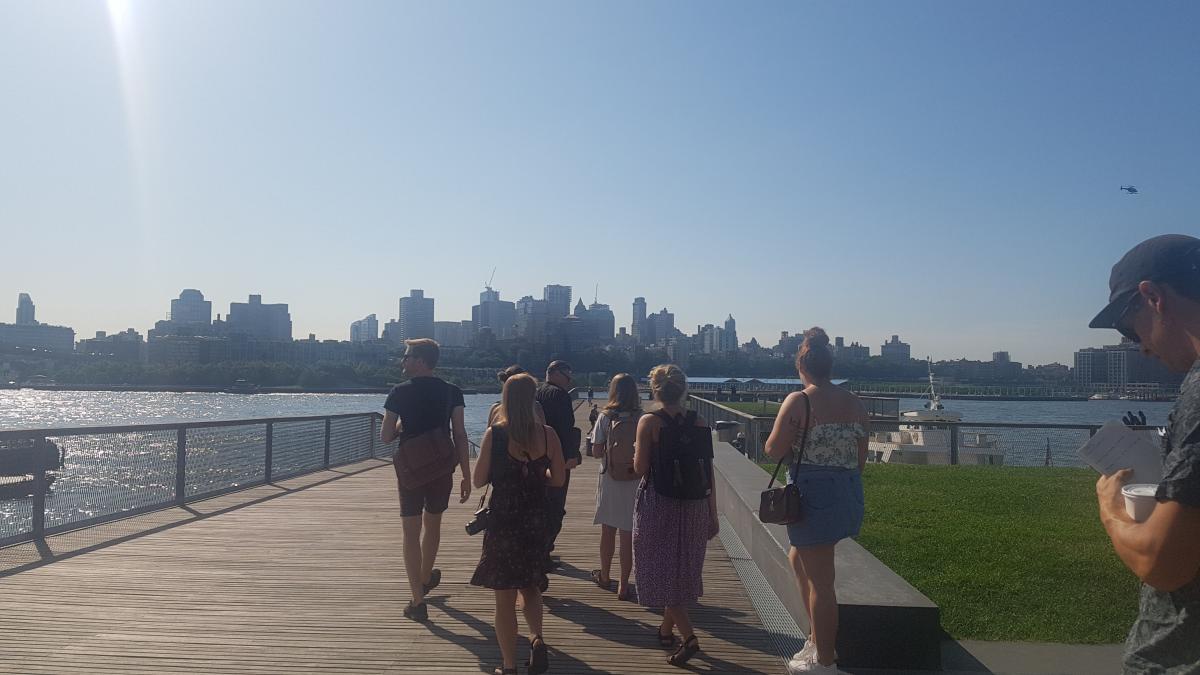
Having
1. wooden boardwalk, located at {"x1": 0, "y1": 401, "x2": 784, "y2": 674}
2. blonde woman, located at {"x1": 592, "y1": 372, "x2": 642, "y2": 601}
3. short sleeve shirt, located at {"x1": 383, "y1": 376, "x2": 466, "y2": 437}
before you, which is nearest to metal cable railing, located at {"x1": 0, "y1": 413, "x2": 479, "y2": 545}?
wooden boardwalk, located at {"x1": 0, "y1": 401, "x2": 784, "y2": 674}

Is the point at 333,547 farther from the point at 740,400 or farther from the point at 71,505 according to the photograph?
the point at 740,400

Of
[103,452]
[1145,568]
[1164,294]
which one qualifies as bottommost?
[103,452]

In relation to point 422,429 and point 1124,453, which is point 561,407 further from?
point 1124,453

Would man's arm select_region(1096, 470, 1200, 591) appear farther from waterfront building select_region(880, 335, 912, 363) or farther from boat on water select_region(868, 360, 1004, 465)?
waterfront building select_region(880, 335, 912, 363)

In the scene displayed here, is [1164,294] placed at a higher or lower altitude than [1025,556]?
higher

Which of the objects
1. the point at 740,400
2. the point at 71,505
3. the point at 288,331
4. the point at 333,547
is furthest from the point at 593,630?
the point at 288,331

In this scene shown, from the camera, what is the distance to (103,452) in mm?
9156

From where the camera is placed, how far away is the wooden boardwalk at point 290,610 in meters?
5.05

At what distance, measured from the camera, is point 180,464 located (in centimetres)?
1055

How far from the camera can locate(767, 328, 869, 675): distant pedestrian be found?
455 centimetres

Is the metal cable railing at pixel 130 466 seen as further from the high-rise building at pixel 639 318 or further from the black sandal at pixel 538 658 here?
the high-rise building at pixel 639 318

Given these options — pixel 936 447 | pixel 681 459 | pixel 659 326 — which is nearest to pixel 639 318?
pixel 659 326

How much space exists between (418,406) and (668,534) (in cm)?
208

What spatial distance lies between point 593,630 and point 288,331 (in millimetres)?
118465
